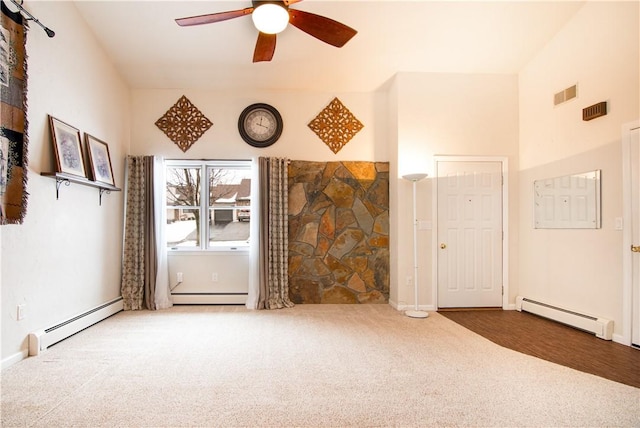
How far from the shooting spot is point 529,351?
9.82ft

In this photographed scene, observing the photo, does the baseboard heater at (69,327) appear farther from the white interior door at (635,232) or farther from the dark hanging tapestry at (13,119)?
the white interior door at (635,232)

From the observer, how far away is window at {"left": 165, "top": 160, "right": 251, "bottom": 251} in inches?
190

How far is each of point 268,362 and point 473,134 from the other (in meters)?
3.68

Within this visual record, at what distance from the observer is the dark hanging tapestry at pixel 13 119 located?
257 centimetres

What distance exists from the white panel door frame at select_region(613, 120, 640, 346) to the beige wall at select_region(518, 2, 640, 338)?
2.2 inches

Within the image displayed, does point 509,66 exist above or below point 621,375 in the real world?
above

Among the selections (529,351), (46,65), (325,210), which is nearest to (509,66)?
(325,210)

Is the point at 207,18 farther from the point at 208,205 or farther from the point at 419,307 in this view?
the point at 419,307

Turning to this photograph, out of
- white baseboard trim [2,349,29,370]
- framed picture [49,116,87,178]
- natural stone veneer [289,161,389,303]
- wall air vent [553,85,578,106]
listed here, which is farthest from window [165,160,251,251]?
wall air vent [553,85,578,106]

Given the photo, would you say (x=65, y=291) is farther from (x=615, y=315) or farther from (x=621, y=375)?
(x=615, y=315)

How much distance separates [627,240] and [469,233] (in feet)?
5.18

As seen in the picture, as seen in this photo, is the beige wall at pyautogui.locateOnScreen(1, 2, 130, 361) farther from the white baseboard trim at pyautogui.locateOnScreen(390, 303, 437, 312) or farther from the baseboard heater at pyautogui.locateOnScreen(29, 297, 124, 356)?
the white baseboard trim at pyautogui.locateOnScreen(390, 303, 437, 312)

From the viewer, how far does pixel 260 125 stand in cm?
478

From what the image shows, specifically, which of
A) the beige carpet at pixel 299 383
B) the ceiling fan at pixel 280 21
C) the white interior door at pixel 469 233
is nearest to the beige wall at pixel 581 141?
the white interior door at pixel 469 233
